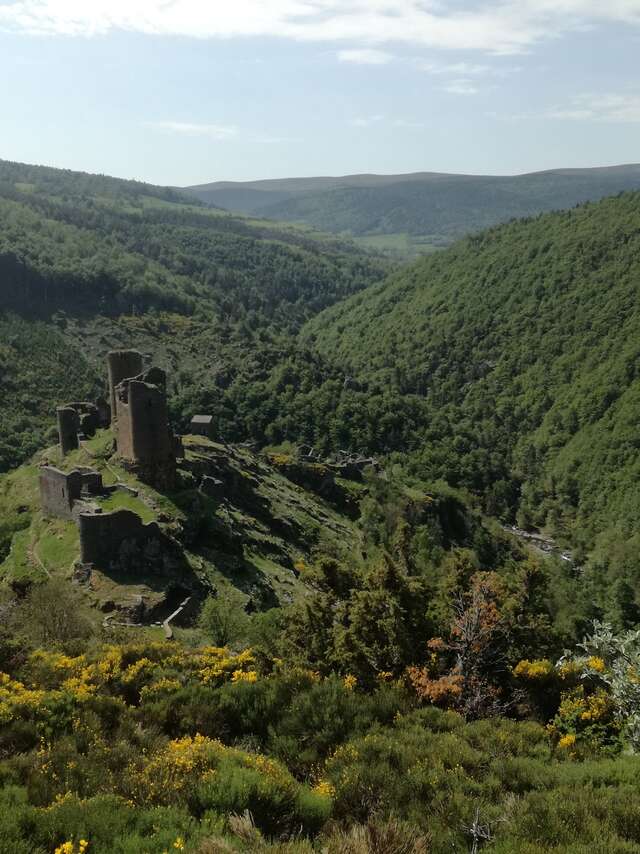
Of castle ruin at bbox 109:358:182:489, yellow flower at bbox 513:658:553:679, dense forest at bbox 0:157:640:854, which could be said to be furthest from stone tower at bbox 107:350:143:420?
yellow flower at bbox 513:658:553:679

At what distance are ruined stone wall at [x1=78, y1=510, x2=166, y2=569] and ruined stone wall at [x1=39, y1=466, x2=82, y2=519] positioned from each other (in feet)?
16.6

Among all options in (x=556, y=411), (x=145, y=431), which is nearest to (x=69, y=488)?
(x=145, y=431)

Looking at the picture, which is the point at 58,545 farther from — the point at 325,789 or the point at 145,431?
the point at 325,789

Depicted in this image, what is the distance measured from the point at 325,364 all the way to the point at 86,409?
348 feet

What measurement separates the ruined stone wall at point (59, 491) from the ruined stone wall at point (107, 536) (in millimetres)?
5070

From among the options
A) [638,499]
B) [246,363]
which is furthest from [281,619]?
[246,363]

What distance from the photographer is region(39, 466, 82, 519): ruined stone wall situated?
143 feet

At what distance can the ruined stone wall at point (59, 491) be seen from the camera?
4353 centimetres

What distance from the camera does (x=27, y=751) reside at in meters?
15.9

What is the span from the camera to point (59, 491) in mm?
44750

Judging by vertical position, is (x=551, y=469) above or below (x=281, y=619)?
below

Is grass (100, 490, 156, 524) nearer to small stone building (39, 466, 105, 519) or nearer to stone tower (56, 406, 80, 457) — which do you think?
small stone building (39, 466, 105, 519)

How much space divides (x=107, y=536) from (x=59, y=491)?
778cm

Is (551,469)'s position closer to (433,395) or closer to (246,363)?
(433,395)
